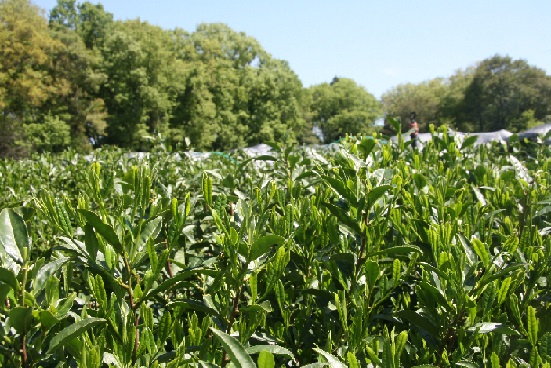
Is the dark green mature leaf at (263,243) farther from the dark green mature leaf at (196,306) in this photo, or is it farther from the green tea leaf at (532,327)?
the green tea leaf at (532,327)

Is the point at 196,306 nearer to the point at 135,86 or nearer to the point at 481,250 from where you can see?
the point at 481,250

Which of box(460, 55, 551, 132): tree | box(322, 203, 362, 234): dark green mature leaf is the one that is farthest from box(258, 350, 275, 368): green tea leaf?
box(460, 55, 551, 132): tree

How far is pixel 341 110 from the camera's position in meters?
68.7

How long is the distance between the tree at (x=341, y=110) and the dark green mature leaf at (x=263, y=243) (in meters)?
65.7

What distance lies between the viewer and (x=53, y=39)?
36.8 meters

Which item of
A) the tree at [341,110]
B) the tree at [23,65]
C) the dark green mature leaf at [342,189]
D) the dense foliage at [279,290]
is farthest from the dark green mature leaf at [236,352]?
the tree at [341,110]

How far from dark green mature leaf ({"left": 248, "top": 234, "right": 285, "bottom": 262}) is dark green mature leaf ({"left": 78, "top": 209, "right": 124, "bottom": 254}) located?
1.06ft

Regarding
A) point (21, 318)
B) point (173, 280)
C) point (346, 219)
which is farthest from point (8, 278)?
point (346, 219)

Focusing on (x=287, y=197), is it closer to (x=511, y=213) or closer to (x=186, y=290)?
(x=186, y=290)

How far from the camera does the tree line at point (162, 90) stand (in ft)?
110

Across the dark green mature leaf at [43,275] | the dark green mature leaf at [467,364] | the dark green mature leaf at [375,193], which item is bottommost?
the dark green mature leaf at [467,364]

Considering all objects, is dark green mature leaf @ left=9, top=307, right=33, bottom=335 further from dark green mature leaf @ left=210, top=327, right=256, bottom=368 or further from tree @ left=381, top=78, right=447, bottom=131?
tree @ left=381, top=78, right=447, bottom=131

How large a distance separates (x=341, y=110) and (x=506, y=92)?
71.2ft

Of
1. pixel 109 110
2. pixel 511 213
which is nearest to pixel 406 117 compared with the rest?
pixel 109 110
